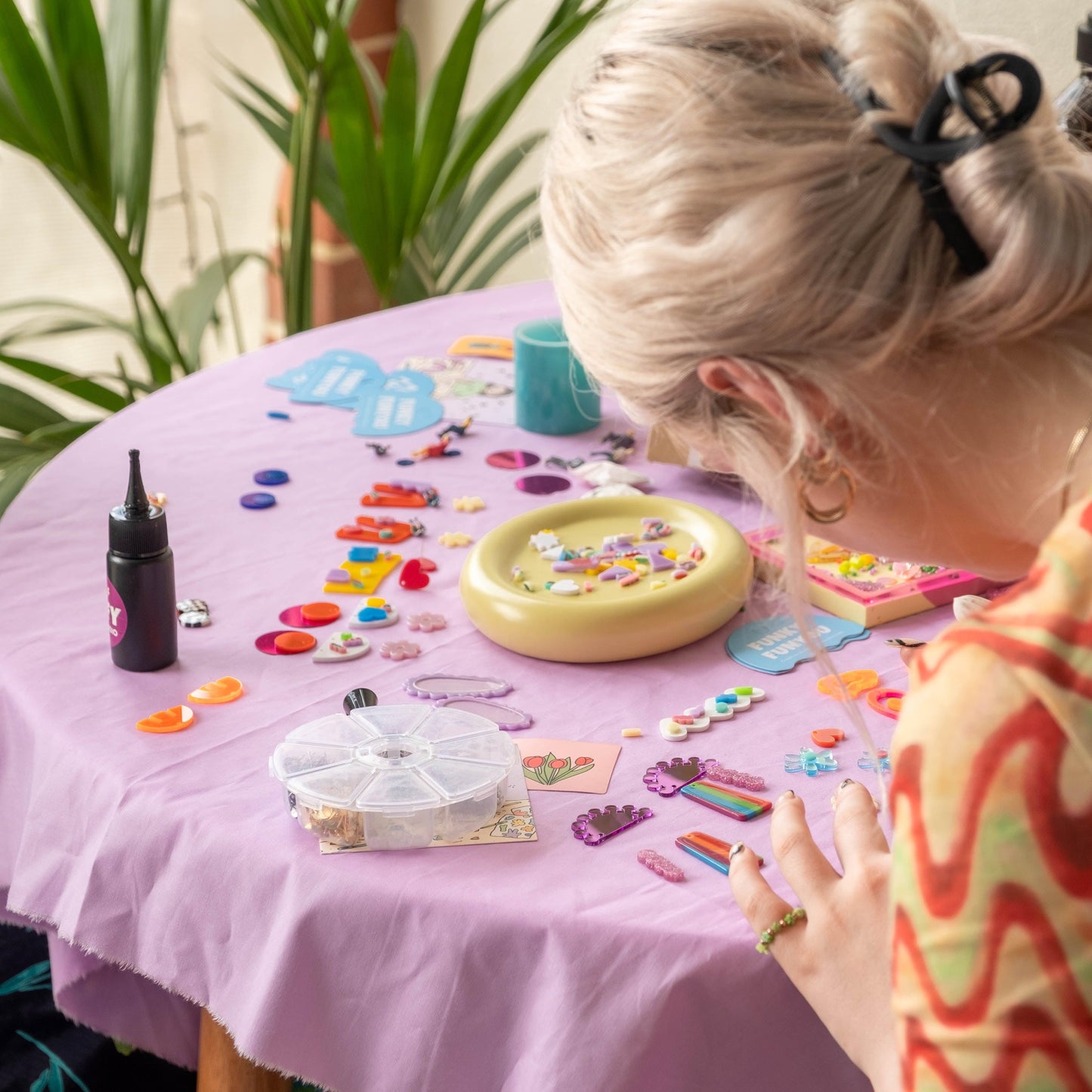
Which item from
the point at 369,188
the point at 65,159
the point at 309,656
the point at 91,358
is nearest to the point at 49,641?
the point at 309,656

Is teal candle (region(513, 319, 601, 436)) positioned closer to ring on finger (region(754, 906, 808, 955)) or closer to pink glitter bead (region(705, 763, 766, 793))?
pink glitter bead (region(705, 763, 766, 793))

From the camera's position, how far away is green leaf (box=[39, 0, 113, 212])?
73.5 inches

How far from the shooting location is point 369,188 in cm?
221

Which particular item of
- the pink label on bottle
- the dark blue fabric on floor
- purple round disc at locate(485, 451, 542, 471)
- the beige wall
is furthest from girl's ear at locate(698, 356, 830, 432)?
the beige wall

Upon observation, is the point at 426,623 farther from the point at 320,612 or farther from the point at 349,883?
the point at 349,883

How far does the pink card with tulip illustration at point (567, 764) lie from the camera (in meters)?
0.87

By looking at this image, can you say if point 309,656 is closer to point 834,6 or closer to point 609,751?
point 609,751

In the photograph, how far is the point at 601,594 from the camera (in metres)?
1.08

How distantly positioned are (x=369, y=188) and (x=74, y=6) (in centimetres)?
53

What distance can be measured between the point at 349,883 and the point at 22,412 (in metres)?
1.40

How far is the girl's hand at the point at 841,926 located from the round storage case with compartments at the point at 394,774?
0.57 feet

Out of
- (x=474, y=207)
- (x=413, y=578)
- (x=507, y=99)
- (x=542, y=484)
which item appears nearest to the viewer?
(x=413, y=578)

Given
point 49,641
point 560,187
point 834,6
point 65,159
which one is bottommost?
point 49,641

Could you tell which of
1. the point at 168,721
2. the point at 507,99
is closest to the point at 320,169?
the point at 507,99
